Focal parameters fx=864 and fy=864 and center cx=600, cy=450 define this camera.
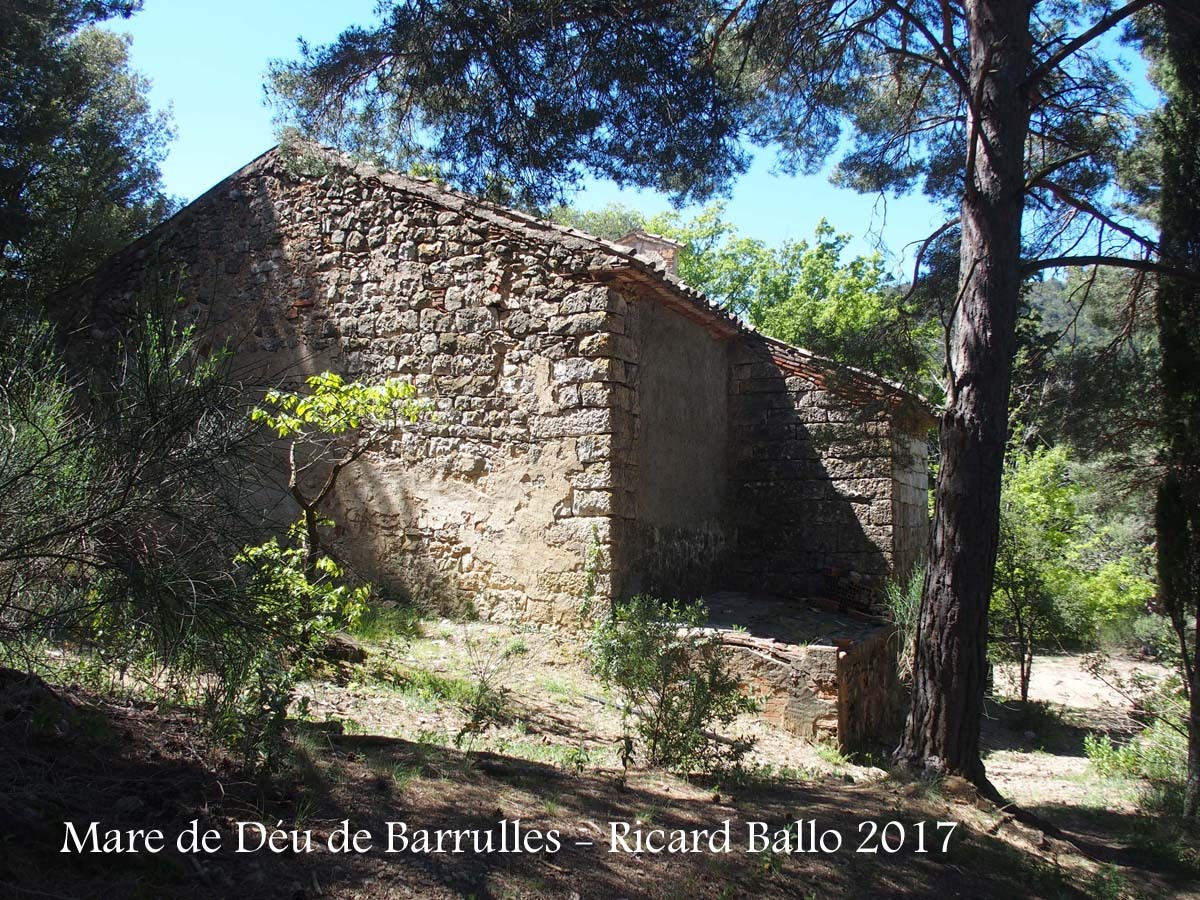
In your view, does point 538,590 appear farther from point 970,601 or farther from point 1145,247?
point 1145,247

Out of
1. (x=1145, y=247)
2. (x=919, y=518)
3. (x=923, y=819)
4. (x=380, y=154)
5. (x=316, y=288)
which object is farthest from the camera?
(x=919, y=518)

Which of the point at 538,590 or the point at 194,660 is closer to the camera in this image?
the point at 194,660

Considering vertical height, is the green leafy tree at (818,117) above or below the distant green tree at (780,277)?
below

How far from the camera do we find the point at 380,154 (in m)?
6.75

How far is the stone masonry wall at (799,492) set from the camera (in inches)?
387

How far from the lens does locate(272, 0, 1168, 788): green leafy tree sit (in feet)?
19.4

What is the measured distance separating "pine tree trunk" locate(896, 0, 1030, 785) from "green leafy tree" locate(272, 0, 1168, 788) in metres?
0.01

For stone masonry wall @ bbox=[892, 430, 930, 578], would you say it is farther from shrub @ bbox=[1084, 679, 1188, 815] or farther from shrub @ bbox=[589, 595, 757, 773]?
shrub @ bbox=[589, 595, 757, 773]

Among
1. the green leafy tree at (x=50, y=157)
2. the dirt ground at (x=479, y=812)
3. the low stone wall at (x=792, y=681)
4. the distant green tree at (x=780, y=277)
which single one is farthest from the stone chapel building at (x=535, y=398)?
the distant green tree at (x=780, y=277)

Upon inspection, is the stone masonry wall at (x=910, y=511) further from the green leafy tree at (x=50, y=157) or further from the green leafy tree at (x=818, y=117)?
the green leafy tree at (x=50, y=157)

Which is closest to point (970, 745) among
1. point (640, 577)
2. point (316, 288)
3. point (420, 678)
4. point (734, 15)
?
point (640, 577)

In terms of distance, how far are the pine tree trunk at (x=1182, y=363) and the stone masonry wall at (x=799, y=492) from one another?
3049 millimetres

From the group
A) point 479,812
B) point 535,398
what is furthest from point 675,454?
point 479,812

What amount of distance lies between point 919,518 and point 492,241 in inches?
254
